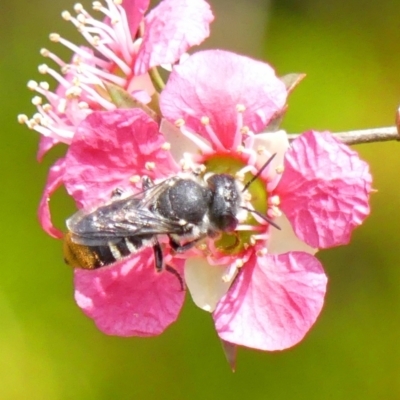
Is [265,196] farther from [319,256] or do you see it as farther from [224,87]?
[319,256]

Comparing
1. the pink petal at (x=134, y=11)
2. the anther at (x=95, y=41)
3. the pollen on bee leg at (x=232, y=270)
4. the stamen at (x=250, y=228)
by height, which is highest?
the pink petal at (x=134, y=11)

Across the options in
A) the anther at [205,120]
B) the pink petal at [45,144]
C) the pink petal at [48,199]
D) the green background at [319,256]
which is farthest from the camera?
the green background at [319,256]

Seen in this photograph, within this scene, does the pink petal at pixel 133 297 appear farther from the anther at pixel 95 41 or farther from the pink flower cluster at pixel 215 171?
the anther at pixel 95 41

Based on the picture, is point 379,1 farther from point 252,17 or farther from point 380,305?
point 380,305

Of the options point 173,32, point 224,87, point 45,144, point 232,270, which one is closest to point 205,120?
point 224,87

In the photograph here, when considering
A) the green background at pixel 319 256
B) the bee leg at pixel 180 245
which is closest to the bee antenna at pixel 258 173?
the bee leg at pixel 180 245
